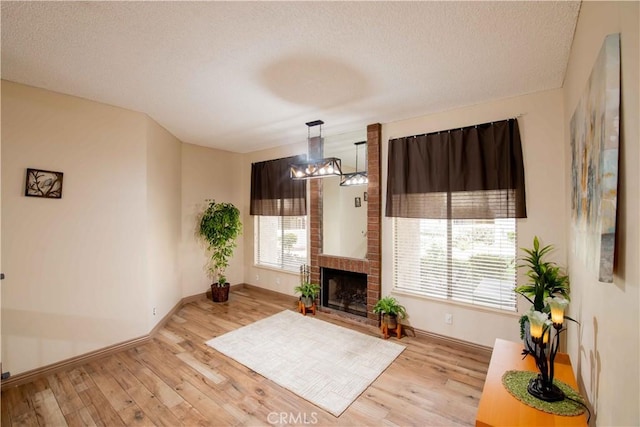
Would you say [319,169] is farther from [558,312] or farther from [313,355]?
[558,312]

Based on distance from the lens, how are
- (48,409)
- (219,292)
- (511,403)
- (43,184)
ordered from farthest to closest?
(219,292)
(43,184)
(48,409)
(511,403)

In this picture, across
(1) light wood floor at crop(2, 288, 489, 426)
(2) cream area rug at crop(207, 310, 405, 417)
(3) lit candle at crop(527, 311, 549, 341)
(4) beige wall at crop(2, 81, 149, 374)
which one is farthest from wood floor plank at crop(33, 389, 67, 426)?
(3) lit candle at crop(527, 311, 549, 341)

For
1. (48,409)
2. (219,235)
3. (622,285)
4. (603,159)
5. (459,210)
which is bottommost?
(48,409)

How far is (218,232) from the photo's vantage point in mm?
5078

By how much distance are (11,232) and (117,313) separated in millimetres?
1314

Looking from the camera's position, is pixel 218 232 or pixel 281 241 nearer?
pixel 218 232

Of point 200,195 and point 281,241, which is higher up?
point 200,195

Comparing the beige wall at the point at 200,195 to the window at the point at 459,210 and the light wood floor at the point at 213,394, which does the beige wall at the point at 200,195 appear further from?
the window at the point at 459,210

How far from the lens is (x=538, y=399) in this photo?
1.61 meters

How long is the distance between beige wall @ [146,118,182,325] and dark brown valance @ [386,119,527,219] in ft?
10.5

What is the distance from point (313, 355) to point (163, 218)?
9.39ft

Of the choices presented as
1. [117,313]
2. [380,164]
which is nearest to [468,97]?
[380,164]

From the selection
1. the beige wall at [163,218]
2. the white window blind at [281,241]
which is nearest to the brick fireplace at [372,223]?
the white window blind at [281,241]

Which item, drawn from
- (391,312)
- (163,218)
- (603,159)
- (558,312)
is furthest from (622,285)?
(163,218)
